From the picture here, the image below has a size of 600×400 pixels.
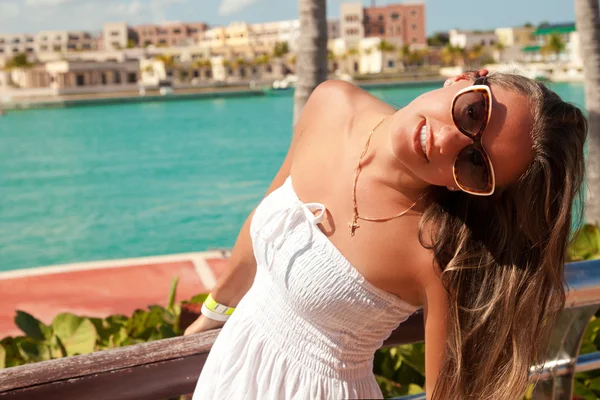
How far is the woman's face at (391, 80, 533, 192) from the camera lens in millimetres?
1239

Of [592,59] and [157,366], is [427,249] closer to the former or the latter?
[157,366]

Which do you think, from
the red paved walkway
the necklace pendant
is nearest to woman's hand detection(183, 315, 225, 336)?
the necklace pendant

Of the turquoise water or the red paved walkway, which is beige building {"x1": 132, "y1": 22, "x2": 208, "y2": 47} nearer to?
the turquoise water

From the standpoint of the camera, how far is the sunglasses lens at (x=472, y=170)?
1.24 meters

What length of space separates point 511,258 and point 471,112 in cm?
26

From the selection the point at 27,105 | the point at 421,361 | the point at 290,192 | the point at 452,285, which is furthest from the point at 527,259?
the point at 27,105

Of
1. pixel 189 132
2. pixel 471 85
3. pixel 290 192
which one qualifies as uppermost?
pixel 471 85

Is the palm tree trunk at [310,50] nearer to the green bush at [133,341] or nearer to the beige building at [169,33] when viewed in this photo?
the green bush at [133,341]

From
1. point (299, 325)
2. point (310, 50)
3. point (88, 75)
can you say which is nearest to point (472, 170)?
point (299, 325)

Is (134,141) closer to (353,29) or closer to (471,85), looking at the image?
(471,85)

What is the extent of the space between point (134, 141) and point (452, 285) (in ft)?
113

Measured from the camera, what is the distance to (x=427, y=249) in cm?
128

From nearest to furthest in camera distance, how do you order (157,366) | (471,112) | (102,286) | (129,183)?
(471,112) → (157,366) → (102,286) → (129,183)

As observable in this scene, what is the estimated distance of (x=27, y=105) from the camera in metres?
59.5
